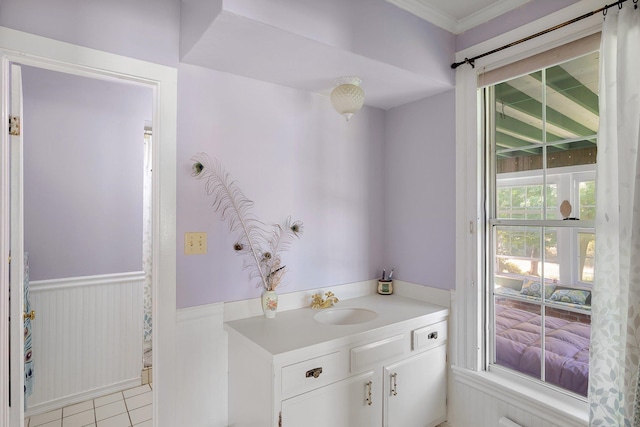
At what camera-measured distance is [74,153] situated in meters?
2.43

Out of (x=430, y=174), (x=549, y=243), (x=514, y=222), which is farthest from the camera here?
(x=430, y=174)

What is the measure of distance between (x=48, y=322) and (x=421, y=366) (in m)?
2.47

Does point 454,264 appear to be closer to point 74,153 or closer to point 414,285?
point 414,285

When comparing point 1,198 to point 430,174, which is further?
point 430,174

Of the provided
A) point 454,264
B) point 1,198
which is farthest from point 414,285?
point 1,198

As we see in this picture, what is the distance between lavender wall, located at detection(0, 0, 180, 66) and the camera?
138 centimetres

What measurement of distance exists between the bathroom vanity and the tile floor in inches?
37.6

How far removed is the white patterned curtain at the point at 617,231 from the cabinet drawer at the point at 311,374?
109cm

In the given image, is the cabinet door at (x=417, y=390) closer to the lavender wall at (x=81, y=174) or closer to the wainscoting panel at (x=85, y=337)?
the wainscoting panel at (x=85, y=337)

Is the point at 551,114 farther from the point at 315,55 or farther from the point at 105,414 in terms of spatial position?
the point at 105,414

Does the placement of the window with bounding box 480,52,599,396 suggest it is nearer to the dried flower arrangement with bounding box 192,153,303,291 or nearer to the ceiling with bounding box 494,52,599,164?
the ceiling with bounding box 494,52,599,164

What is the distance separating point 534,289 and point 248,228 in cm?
160

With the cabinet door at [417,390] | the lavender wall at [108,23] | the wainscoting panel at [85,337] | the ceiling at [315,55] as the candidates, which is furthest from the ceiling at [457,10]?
the wainscoting panel at [85,337]

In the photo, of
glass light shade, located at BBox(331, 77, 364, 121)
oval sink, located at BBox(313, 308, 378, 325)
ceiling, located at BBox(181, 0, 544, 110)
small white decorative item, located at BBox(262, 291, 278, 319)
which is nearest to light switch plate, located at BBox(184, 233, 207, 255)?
small white decorative item, located at BBox(262, 291, 278, 319)
